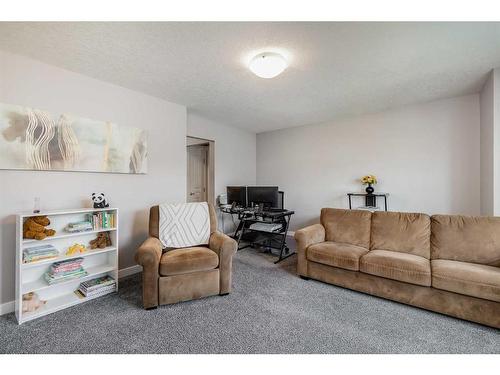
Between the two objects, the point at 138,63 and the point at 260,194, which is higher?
the point at 138,63

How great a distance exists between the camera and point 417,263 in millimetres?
2166

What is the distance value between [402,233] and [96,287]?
3411 mm

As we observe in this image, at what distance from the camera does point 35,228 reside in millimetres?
2023

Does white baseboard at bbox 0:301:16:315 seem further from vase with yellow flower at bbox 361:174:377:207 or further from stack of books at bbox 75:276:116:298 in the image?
vase with yellow flower at bbox 361:174:377:207

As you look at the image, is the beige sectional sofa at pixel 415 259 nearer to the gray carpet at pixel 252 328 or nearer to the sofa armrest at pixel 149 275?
the gray carpet at pixel 252 328

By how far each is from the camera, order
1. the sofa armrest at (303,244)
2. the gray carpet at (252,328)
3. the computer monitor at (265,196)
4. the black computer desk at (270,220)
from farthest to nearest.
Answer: the computer monitor at (265,196) → the black computer desk at (270,220) → the sofa armrest at (303,244) → the gray carpet at (252,328)

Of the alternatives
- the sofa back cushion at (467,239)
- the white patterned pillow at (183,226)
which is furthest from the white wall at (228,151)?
the sofa back cushion at (467,239)

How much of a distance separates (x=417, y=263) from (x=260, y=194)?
237 cm

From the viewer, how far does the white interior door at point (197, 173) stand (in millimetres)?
4895

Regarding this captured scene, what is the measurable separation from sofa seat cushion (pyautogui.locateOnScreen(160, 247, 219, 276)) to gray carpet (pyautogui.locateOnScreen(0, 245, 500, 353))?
1.09 ft

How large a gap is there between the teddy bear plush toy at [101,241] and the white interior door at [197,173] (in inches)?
93.4

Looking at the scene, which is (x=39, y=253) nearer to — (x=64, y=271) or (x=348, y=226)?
(x=64, y=271)
